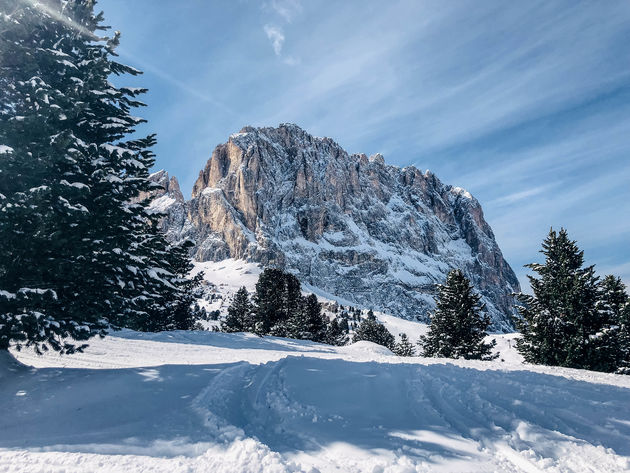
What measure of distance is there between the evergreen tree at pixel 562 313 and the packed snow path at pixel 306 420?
11.0 m

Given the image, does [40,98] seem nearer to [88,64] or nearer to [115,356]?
[88,64]

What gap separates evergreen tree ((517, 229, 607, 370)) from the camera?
1889cm

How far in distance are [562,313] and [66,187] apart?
77.5 ft

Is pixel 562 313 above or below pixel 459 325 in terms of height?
above

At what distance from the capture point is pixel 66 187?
27.3ft

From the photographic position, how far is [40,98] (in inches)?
315

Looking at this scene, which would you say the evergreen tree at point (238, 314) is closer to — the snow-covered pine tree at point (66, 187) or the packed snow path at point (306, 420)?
the snow-covered pine tree at point (66, 187)

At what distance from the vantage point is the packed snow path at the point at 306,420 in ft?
14.7

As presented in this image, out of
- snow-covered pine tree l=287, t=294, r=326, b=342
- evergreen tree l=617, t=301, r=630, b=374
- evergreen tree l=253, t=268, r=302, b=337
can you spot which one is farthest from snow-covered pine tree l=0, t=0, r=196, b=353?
evergreen tree l=253, t=268, r=302, b=337

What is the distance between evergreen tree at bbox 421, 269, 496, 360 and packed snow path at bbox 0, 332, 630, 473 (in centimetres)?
1840

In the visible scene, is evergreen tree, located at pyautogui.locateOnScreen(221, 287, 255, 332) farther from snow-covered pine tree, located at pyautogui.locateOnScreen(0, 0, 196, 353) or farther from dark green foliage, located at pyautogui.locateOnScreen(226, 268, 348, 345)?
snow-covered pine tree, located at pyautogui.locateOnScreen(0, 0, 196, 353)

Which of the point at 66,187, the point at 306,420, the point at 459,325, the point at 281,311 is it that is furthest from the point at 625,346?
the point at 281,311

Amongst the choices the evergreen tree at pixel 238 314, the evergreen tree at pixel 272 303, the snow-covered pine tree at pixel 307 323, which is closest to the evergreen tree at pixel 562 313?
the snow-covered pine tree at pixel 307 323

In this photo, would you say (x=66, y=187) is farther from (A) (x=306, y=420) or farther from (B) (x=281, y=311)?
(B) (x=281, y=311)
